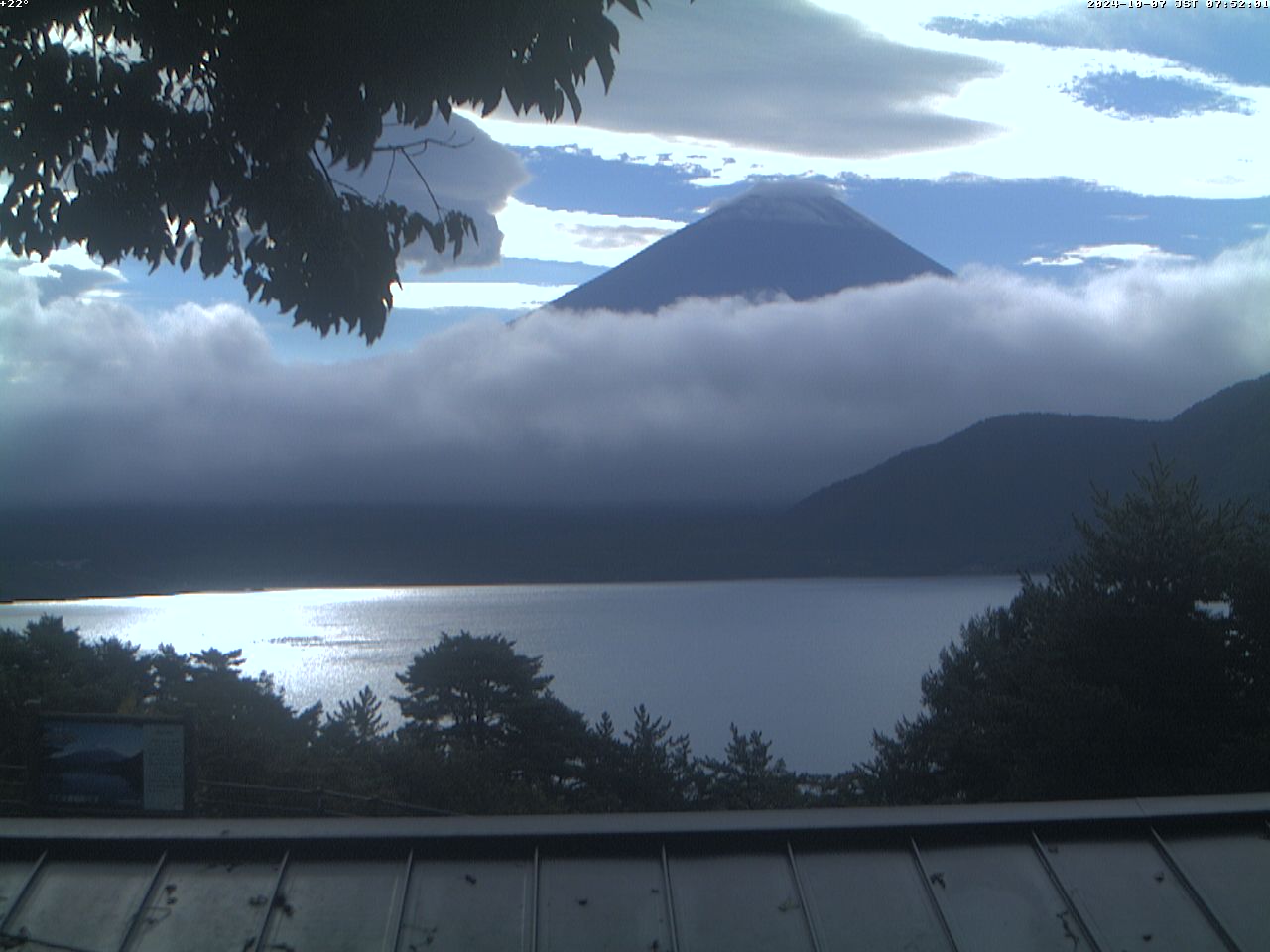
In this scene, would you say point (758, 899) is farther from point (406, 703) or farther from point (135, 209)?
point (406, 703)

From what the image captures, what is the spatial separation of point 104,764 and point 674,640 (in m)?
26.7

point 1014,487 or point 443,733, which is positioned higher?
point 1014,487

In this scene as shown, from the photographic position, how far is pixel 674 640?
3338 cm

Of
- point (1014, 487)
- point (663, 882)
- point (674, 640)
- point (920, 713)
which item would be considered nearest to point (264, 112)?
point (663, 882)

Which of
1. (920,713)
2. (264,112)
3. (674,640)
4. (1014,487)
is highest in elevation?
(264,112)

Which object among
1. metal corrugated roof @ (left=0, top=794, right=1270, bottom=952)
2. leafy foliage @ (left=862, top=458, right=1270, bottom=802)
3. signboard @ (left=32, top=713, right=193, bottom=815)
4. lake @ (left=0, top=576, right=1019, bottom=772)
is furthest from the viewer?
lake @ (left=0, top=576, right=1019, bottom=772)

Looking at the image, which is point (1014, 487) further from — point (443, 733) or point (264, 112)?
point (264, 112)

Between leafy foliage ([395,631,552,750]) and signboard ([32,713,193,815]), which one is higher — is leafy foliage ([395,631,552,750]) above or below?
below

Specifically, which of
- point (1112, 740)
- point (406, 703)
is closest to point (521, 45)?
point (1112, 740)

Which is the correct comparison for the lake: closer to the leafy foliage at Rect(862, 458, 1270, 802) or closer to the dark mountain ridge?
the dark mountain ridge

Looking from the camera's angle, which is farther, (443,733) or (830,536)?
(830,536)

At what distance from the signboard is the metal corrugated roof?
3.27 meters

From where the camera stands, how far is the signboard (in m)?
7.14

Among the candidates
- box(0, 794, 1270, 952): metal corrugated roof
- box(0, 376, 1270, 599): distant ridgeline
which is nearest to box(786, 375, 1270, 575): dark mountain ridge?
box(0, 376, 1270, 599): distant ridgeline
